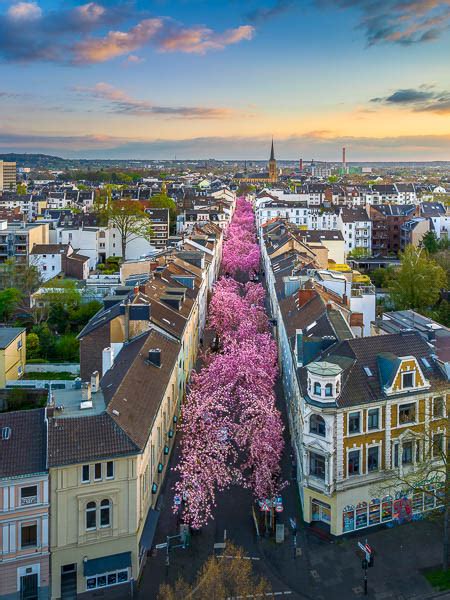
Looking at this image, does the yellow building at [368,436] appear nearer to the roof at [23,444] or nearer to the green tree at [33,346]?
the roof at [23,444]

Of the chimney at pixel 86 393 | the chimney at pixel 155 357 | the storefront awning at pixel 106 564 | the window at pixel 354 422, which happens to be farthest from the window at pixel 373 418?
the chimney at pixel 86 393

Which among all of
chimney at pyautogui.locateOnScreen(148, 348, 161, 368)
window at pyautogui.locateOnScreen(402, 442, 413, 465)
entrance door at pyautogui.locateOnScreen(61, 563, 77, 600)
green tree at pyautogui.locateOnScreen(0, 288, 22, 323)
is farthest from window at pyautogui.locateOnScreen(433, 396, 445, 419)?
green tree at pyautogui.locateOnScreen(0, 288, 22, 323)

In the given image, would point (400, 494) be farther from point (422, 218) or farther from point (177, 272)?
point (422, 218)

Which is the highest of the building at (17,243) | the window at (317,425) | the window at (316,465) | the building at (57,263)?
the building at (17,243)

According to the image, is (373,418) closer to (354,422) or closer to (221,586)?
(354,422)

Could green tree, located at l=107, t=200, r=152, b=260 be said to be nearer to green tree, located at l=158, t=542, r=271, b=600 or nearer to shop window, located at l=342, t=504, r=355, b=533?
shop window, located at l=342, t=504, r=355, b=533

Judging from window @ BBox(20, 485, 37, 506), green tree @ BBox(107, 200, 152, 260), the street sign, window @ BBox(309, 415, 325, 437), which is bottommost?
the street sign

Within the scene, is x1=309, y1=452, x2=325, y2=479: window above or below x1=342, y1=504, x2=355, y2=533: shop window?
above

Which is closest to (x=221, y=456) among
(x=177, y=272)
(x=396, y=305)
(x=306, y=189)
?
(x=177, y=272)
